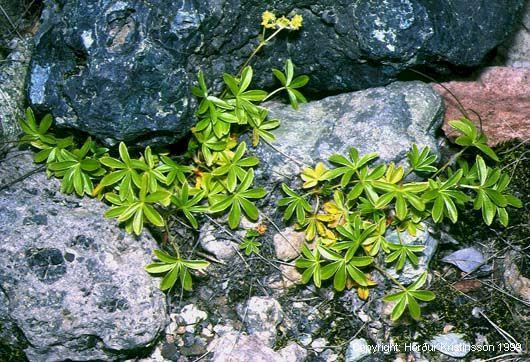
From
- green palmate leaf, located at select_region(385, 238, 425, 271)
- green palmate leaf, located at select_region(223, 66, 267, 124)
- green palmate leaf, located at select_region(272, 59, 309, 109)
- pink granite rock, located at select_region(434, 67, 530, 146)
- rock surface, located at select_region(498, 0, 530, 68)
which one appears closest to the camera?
green palmate leaf, located at select_region(385, 238, 425, 271)

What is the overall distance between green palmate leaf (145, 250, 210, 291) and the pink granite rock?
166 cm

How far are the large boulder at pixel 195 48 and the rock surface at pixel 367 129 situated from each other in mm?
130

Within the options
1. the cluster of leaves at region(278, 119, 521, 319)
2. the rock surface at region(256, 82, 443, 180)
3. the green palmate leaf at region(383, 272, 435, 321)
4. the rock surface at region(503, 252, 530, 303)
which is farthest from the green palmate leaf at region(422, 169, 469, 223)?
the rock surface at region(503, 252, 530, 303)

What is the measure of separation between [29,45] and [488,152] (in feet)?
8.89

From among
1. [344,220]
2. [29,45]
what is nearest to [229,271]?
[344,220]

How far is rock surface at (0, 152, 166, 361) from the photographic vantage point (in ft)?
11.9

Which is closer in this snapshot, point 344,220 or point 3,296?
point 3,296

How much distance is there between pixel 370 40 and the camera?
152 inches

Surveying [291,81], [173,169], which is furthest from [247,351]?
[291,81]

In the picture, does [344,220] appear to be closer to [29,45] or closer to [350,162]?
[350,162]

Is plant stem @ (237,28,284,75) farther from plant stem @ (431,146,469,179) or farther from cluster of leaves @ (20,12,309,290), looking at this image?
plant stem @ (431,146,469,179)

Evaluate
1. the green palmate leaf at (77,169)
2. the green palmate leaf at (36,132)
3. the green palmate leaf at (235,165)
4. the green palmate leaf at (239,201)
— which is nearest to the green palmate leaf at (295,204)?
the green palmate leaf at (239,201)

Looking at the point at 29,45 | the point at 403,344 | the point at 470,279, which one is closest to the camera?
the point at 403,344

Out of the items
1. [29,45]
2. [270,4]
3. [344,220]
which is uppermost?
[270,4]
